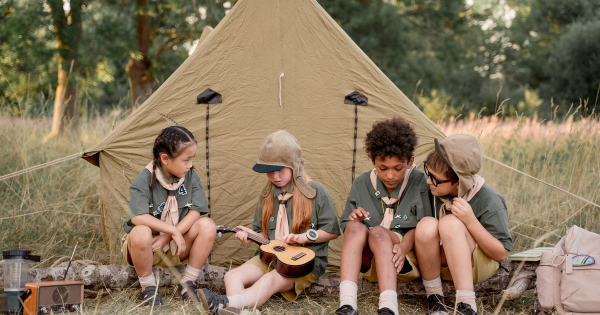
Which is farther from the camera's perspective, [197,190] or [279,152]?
[197,190]

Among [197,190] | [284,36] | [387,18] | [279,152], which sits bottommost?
[197,190]

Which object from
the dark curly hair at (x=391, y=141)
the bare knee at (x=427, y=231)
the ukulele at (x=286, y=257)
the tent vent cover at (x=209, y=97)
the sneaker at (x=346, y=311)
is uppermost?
the tent vent cover at (x=209, y=97)

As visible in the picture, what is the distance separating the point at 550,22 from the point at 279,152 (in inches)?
626

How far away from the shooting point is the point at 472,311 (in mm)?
2156

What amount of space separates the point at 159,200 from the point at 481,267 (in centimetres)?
181

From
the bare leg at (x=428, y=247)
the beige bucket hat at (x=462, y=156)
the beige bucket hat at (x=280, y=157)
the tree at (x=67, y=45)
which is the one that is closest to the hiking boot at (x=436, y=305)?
the bare leg at (x=428, y=247)

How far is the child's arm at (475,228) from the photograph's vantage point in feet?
7.38

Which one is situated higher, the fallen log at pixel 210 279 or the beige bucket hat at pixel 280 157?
the beige bucket hat at pixel 280 157

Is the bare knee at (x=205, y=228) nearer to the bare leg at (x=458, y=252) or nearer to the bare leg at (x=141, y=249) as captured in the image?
the bare leg at (x=141, y=249)

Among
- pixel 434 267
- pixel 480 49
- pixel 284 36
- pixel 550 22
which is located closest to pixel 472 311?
pixel 434 267

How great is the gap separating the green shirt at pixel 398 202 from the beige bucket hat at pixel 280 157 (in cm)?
24

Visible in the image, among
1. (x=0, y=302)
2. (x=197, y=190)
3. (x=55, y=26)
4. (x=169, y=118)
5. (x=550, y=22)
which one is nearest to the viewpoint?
(x=0, y=302)

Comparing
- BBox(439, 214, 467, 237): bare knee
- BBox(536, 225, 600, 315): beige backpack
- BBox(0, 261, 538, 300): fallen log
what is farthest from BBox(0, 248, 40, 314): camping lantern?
BBox(536, 225, 600, 315): beige backpack

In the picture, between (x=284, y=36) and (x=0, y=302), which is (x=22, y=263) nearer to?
(x=0, y=302)
